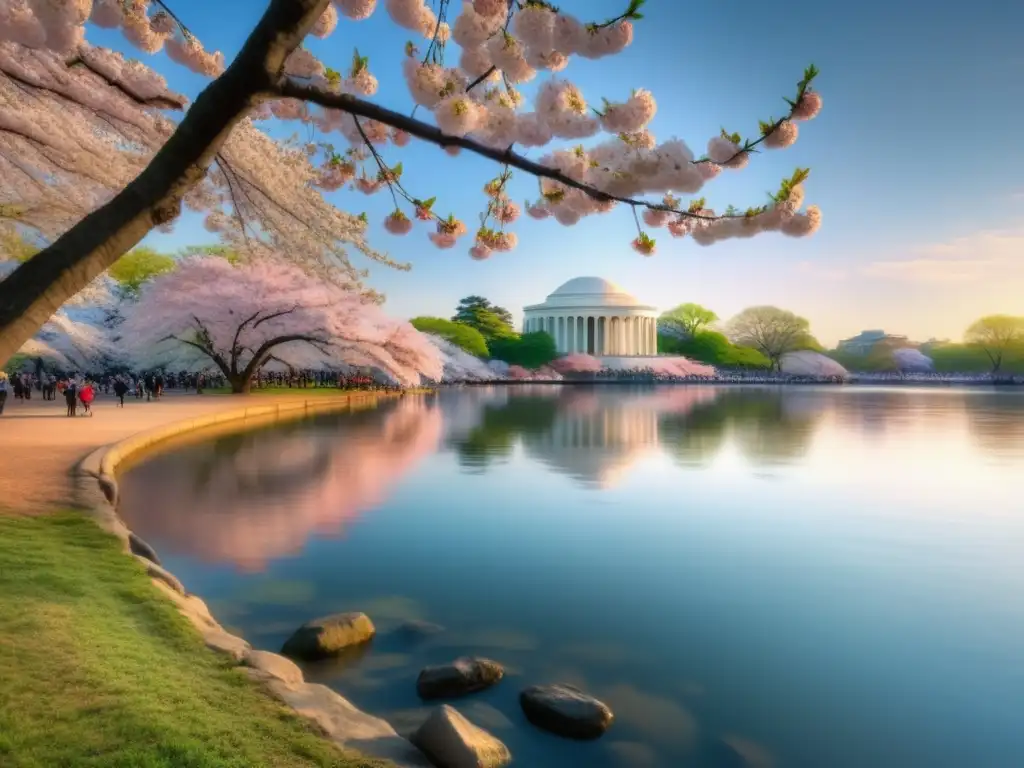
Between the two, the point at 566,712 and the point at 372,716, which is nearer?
the point at 372,716

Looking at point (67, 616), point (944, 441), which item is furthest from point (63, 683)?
point (944, 441)

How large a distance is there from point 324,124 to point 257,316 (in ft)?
108

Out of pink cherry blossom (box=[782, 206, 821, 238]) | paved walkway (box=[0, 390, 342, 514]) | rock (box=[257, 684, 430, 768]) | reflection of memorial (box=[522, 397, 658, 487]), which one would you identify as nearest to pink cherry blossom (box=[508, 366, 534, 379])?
reflection of memorial (box=[522, 397, 658, 487])

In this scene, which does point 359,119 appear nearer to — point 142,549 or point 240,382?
point 142,549

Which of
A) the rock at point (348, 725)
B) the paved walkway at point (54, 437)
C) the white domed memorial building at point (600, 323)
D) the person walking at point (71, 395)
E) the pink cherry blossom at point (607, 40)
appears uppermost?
the white domed memorial building at point (600, 323)

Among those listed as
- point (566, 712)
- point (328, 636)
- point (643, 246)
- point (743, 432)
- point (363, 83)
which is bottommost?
point (566, 712)

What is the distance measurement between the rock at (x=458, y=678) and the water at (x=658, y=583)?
0.54ft

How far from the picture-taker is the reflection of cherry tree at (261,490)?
9.94 m

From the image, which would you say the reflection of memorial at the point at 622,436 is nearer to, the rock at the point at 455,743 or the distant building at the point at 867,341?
the rock at the point at 455,743

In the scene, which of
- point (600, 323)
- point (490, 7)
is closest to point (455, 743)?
point (490, 7)

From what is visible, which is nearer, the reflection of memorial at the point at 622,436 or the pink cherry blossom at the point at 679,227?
the pink cherry blossom at the point at 679,227

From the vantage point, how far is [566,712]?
5.30 m

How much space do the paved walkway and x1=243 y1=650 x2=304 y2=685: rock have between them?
205 inches

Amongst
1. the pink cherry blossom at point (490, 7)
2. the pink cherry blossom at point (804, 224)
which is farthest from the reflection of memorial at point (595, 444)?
the pink cherry blossom at point (490, 7)
